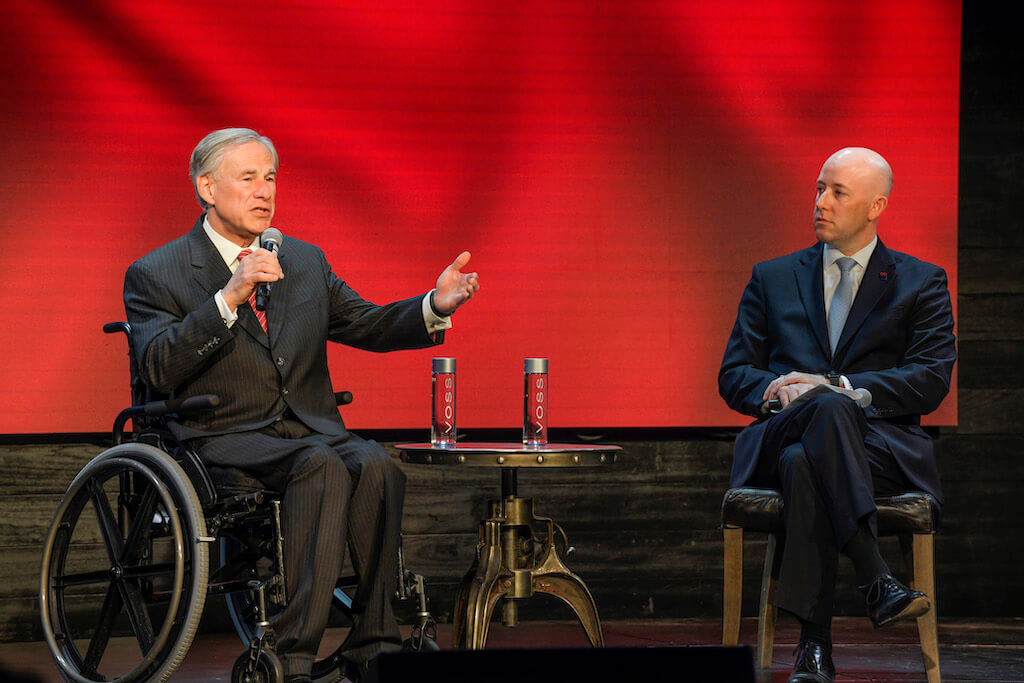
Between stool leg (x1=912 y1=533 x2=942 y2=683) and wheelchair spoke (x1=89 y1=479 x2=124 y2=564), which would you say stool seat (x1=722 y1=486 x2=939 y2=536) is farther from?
wheelchair spoke (x1=89 y1=479 x2=124 y2=564)

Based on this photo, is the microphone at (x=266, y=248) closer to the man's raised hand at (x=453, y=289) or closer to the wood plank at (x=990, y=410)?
the man's raised hand at (x=453, y=289)

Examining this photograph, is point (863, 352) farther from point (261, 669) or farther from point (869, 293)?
point (261, 669)

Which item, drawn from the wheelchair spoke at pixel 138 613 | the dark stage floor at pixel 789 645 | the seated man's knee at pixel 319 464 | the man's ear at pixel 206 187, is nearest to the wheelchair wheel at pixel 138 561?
the wheelchair spoke at pixel 138 613

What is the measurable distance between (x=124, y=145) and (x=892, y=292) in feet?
7.51

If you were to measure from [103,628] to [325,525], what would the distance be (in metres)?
0.53

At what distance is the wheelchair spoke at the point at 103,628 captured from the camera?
8.32ft

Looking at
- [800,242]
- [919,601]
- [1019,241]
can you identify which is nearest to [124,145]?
[800,242]

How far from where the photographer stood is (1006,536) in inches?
161

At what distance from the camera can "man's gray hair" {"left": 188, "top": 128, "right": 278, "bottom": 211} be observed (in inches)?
113

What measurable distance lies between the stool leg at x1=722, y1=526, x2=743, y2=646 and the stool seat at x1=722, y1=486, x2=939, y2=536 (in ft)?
0.20

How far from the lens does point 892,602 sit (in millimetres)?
2646

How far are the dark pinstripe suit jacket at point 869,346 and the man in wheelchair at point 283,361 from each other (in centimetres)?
86

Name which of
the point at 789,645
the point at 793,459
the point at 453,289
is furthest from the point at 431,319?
the point at 789,645

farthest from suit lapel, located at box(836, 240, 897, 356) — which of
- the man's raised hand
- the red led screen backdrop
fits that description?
the man's raised hand
